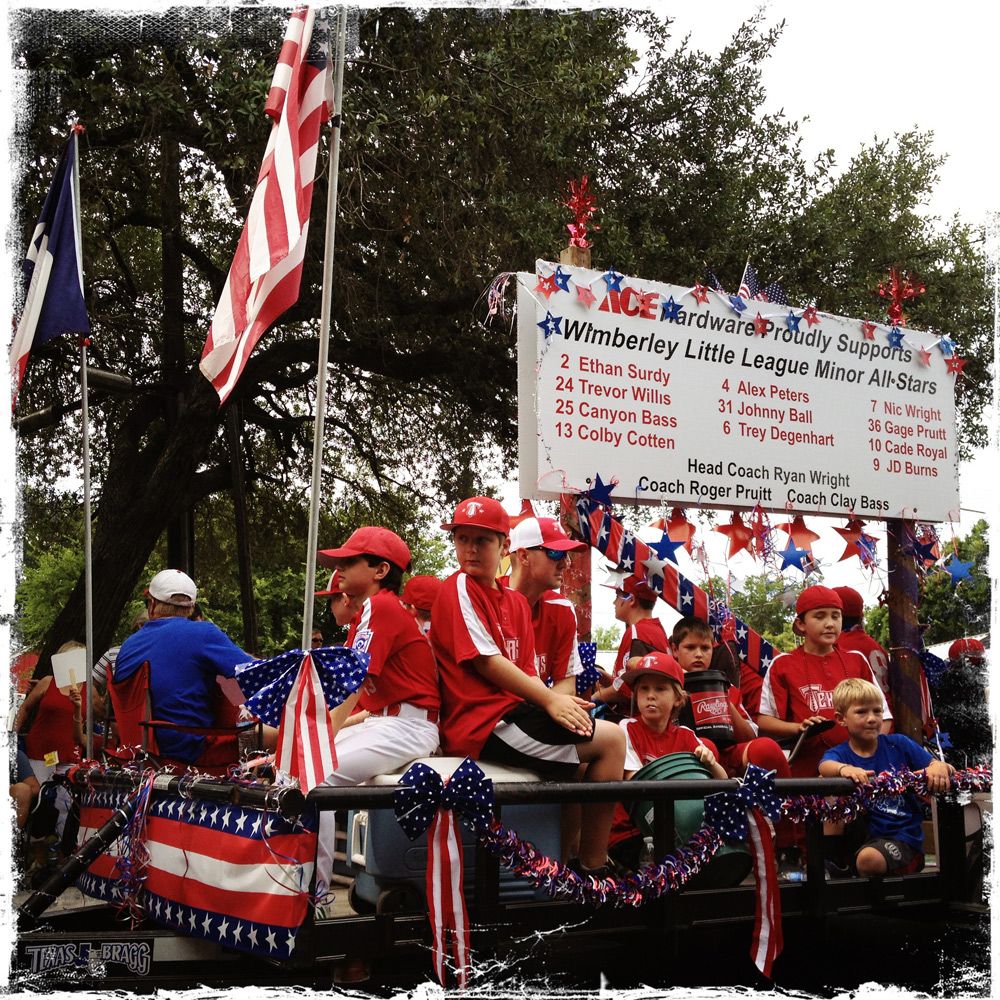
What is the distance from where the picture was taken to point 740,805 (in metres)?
4.35

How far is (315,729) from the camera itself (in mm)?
3645

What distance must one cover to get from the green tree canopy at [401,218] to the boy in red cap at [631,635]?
12.1 ft

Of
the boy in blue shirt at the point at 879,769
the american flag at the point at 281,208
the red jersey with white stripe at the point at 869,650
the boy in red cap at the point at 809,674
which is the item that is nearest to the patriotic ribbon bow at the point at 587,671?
the boy in red cap at the point at 809,674

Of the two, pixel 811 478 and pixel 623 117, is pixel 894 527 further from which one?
pixel 623 117

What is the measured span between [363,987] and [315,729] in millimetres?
845

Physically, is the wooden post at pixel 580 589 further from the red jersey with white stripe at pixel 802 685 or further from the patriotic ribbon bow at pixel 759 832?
the patriotic ribbon bow at pixel 759 832

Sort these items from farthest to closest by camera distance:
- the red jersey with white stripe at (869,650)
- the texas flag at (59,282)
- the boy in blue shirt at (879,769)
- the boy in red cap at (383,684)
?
1. the texas flag at (59,282)
2. the red jersey with white stripe at (869,650)
3. the boy in blue shirt at (879,769)
4. the boy in red cap at (383,684)

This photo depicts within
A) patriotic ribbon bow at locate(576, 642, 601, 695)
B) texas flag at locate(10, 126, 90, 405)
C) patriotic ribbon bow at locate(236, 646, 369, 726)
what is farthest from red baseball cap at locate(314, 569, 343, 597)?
texas flag at locate(10, 126, 90, 405)

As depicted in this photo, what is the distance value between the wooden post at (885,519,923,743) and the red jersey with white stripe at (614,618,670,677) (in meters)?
→ 1.75

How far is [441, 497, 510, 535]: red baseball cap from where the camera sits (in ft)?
15.1

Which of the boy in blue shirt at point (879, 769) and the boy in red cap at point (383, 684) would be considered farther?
the boy in blue shirt at point (879, 769)

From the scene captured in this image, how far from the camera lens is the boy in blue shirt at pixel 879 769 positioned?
5.00 meters

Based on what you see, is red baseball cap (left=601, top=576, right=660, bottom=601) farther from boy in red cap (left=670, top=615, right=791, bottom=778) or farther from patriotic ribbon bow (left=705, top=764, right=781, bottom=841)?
patriotic ribbon bow (left=705, top=764, right=781, bottom=841)

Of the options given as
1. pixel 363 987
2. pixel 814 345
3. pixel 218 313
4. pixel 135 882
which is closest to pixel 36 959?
pixel 135 882
